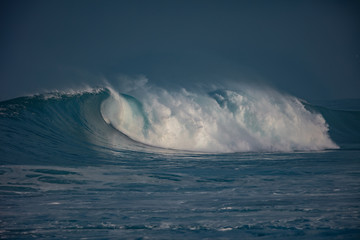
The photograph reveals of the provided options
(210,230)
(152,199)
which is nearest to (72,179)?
(152,199)

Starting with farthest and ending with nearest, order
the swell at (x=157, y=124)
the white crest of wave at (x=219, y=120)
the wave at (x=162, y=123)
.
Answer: the white crest of wave at (x=219, y=120), the wave at (x=162, y=123), the swell at (x=157, y=124)

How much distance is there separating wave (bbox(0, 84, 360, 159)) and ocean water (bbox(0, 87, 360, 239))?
35 millimetres

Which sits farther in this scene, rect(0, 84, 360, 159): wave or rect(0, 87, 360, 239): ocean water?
rect(0, 84, 360, 159): wave

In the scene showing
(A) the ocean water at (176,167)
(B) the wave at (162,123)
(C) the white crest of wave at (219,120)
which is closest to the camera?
(A) the ocean water at (176,167)

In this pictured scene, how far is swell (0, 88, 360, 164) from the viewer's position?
394 inches

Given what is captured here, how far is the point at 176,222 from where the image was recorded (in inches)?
162

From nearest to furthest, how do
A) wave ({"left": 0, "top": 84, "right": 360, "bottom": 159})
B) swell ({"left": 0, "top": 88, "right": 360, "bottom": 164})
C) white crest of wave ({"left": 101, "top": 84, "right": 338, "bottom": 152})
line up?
swell ({"left": 0, "top": 88, "right": 360, "bottom": 164})
wave ({"left": 0, "top": 84, "right": 360, "bottom": 159})
white crest of wave ({"left": 101, "top": 84, "right": 338, "bottom": 152})

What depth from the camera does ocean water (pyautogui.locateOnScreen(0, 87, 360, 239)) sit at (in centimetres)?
404

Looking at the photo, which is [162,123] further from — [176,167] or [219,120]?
[176,167]

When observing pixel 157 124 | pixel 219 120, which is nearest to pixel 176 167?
pixel 157 124

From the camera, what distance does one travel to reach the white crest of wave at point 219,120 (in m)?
12.0

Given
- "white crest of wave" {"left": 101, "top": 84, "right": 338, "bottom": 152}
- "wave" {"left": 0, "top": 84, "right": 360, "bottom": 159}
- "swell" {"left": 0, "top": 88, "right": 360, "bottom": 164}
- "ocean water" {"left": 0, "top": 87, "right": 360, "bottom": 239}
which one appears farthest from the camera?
"white crest of wave" {"left": 101, "top": 84, "right": 338, "bottom": 152}

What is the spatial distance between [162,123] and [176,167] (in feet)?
14.3

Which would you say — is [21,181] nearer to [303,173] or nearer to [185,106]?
[303,173]
